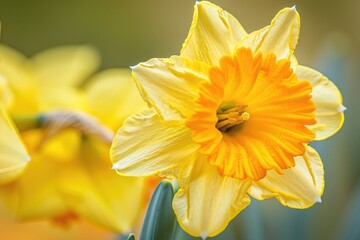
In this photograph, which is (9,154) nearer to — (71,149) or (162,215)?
(162,215)

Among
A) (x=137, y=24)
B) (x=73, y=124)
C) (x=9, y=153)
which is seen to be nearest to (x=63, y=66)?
(x=73, y=124)

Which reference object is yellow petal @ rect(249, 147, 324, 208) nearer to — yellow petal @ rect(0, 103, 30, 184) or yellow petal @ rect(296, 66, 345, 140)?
yellow petal @ rect(296, 66, 345, 140)

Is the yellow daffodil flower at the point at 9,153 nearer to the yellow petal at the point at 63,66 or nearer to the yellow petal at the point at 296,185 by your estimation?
the yellow petal at the point at 296,185

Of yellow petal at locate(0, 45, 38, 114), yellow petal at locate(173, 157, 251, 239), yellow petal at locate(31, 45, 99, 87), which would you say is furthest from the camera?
yellow petal at locate(31, 45, 99, 87)

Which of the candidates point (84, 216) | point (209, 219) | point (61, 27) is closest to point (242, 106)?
point (209, 219)

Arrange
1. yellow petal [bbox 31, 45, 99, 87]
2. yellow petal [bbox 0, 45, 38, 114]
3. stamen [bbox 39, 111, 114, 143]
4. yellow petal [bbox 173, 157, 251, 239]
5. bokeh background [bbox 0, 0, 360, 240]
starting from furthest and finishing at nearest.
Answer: bokeh background [bbox 0, 0, 360, 240]
yellow petal [bbox 31, 45, 99, 87]
yellow petal [bbox 0, 45, 38, 114]
stamen [bbox 39, 111, 114, 143]
yellow petal [bbox 173, 157, 251, 239]

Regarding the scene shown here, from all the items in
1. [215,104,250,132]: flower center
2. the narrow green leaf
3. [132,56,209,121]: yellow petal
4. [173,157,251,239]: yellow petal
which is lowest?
the narrow green leaf

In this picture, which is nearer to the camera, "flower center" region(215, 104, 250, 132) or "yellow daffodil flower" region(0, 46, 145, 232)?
"flower center" region(215, 104, 250, 132)

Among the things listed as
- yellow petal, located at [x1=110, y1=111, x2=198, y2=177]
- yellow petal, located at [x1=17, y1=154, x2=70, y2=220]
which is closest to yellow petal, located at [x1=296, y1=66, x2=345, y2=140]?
yellow petal, located at [x1=110, y1=111, x2=198, y2=177]
